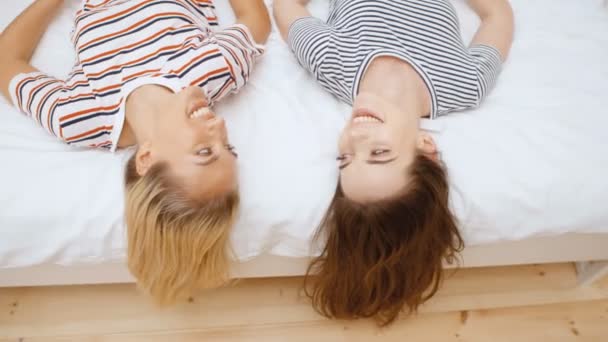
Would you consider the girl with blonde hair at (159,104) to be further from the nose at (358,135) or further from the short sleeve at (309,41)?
the nose at (358,135)

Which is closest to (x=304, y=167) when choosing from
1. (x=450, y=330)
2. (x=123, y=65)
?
(x=123, y=65)

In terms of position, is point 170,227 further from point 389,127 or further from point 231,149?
point 389,127

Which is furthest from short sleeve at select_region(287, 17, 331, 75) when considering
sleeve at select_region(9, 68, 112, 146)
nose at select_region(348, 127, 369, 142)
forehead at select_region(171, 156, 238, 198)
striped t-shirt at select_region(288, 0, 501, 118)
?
sleeve at select_region(9, 68, 112, 146)

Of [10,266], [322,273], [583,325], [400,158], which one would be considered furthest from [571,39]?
[10,266]

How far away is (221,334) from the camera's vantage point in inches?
43.2

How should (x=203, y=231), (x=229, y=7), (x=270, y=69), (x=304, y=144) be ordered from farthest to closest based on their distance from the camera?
Answer: (x=229, y=7) < (x=270, y=69) < (x=304, y=144) < (x=203, y=231)

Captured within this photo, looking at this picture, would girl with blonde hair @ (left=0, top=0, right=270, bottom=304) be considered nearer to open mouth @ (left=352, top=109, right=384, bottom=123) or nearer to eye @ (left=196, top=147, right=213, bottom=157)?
eye @ (left=196, top=147, right=213, bottom=157)

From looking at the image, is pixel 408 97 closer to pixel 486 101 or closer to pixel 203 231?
pixel 486 101

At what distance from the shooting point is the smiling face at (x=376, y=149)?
0.79m

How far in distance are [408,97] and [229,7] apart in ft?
1.76

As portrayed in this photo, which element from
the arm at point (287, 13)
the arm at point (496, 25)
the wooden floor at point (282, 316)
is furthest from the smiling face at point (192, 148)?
the arm at point (496, 25)

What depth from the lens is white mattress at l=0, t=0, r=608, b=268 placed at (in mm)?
809

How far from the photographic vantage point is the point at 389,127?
0.83 m

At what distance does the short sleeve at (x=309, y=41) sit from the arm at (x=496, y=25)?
39 cm
